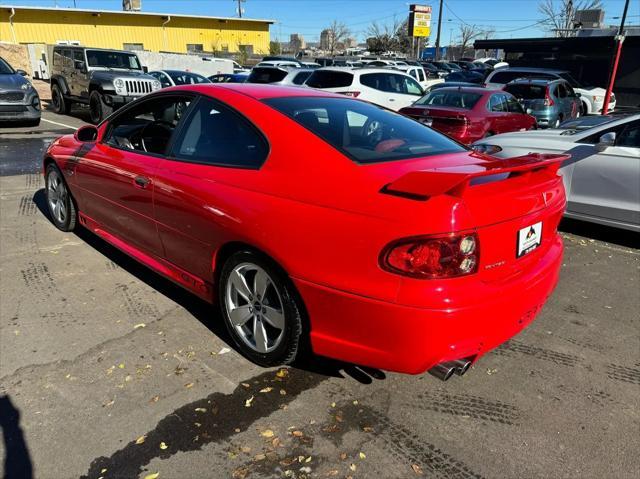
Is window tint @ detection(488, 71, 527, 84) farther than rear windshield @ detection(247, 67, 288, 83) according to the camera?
Yes

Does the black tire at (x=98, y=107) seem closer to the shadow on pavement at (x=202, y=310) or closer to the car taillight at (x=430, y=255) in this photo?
the shadow on pavement at (x=202, y=310)

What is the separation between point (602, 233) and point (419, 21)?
186ft

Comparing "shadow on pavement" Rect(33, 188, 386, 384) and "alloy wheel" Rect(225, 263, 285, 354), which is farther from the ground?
"alloy wheel" Rect(225, 263, 285, 354)


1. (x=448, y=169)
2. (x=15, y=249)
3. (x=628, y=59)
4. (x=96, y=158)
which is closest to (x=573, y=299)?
(x=448, y=169)

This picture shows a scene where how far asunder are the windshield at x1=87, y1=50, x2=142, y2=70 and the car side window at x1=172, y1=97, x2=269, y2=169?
42.2ft

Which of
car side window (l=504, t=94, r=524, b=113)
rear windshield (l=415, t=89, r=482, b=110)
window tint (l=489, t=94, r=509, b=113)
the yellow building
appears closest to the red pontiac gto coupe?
rear windshield (l=415, t=89, r=482, b=110)

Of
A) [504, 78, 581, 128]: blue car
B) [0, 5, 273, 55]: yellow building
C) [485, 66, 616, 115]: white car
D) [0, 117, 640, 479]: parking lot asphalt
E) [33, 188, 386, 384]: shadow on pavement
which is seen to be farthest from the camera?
[0, 5, 273, 55]: yellow building

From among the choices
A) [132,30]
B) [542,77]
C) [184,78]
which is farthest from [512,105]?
[132,30]

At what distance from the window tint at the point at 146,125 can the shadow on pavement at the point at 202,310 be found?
1.07 m

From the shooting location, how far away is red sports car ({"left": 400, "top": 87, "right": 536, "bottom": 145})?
908cm

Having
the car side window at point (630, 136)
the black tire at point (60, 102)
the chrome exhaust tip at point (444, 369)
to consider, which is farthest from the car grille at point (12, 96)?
the chrome exhaust tip at point (444, 369)

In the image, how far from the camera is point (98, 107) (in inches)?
524

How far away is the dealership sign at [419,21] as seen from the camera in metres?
56.6

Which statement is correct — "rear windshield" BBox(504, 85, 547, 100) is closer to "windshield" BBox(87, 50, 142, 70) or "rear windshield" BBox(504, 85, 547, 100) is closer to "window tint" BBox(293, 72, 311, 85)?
"window tint" BBox(293, 72, 311, 85)
